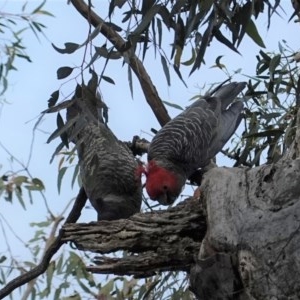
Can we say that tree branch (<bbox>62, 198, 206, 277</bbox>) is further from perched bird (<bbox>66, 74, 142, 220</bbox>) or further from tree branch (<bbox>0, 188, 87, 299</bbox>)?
perched bird (<bbox>66, 74, 142, 220</bbox>)

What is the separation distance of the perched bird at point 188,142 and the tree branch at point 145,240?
0.98 metres

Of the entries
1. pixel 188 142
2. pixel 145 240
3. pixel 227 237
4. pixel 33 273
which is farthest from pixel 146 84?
pixel 227 237

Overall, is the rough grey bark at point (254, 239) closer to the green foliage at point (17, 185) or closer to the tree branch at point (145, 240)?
the tree branch at point (145, 240)

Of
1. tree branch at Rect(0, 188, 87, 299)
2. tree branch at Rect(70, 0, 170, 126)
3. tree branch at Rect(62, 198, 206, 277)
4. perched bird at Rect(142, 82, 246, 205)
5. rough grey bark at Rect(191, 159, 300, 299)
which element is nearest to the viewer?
rough grey bark at Rect(191, 159, 300, 299)

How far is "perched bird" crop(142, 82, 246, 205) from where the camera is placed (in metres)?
2.73

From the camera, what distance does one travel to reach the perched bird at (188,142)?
8.97 feet

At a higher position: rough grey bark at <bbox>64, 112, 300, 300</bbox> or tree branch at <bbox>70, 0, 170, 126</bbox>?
tree branch at <bbox>70, 0, 170, 126</bbox>

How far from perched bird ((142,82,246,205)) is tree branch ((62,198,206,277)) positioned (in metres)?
0.98

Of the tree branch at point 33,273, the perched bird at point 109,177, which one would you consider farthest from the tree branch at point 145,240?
the perched bird at point 109,177

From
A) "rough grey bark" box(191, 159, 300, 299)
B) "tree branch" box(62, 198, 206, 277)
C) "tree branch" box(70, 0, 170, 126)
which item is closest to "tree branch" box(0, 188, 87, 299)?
"tree branch" box(62, 198, 206, 277)

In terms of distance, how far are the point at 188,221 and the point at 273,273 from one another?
0.26 m

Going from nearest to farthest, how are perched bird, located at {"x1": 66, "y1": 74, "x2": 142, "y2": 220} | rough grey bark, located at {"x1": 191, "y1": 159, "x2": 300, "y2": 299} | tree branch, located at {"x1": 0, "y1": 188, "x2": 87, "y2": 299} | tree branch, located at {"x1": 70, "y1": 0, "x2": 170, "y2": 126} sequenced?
rough grey bark, located at {"x1": 191, "y1": 159, "x2": 300, "y2": 299} → tree branch, located at {"x1": 0, "y1": 188, "x2": 87, "y2": 299} → perched bird, located at {"x1": 66, "y1": 74, "x2": 142, "y2": 220} → tree branch, located at {"x1": 70, "y1": 0, "x2": 170, "y2": 126}

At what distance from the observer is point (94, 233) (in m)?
1.71

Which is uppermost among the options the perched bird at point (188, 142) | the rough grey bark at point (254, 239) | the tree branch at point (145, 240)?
the perched bird at point (188, 142)
